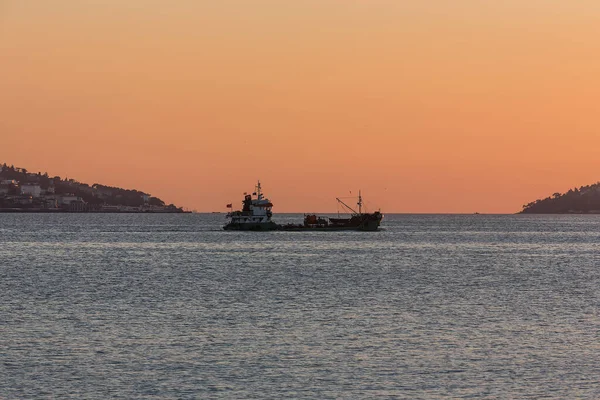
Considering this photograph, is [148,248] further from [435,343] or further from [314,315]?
[435,343]

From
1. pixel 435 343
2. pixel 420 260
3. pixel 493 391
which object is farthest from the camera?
pixel 420 260

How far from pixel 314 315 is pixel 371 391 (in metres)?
24.3

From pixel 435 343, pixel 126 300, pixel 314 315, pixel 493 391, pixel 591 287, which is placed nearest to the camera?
pixel 493 391

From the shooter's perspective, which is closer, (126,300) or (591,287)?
(126,300)

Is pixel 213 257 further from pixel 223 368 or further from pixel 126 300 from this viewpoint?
pixel 223 368

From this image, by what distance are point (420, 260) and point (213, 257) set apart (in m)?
29.4

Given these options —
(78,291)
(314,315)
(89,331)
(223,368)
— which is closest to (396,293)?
(314,315)

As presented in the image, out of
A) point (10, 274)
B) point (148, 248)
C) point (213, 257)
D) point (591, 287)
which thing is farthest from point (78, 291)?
point (148, 248)

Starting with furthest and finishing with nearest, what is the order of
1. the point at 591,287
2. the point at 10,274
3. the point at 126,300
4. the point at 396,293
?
the point at 10,274, the point at 591,287, the point at 396,293, the point at 126,300

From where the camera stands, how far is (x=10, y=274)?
10044cm

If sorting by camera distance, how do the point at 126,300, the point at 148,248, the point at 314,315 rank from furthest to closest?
1. the point at 148,248
2. the point at 126,300
3. the point at 314,315

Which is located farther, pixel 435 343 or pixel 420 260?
pixel 420 260

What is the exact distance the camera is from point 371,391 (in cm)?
3884

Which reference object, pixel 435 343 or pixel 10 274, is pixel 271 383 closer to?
pixel 435 343
